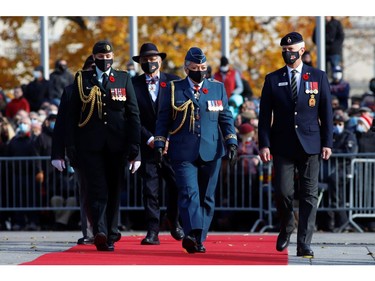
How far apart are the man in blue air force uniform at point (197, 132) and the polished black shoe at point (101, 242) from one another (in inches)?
37.5

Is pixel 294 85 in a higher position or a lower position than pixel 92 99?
higher

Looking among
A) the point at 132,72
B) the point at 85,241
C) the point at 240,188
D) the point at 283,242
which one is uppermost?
the point at 132,72

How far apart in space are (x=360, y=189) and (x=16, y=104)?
801 cm

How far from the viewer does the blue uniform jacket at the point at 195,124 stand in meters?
14.1

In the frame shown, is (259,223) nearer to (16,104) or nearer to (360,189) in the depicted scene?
(360,189)

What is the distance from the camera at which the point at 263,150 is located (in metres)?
13.8

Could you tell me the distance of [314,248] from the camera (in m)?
15.2

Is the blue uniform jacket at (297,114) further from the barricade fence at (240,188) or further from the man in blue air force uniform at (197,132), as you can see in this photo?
the barricade fence at (240,188)

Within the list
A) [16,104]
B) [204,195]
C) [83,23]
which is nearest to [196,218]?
[204,195]

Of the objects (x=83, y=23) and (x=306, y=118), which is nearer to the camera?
(x=306, y=118)

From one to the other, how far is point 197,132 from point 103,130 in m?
1.07

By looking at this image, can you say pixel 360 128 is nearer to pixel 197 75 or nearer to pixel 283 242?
pixel 283 242

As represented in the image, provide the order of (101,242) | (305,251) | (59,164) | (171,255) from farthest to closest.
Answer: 1. (59,164)
2. (101,242)
3. (171,255)
4. (305,251)

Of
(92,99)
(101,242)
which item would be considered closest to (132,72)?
(92,99)
